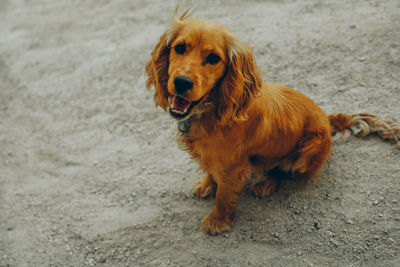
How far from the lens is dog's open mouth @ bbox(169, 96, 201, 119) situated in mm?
2608

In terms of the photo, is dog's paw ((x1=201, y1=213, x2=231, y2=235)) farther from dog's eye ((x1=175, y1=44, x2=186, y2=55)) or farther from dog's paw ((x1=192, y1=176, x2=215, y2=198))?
dog's eye ((x1=175, y1=44, x2=186, y2=55))

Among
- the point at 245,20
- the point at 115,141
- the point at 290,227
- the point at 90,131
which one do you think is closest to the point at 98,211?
the point at 115,141

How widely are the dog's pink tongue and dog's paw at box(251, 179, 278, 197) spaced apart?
1454 millimetres

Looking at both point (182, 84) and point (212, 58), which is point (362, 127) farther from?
point (182, 84)

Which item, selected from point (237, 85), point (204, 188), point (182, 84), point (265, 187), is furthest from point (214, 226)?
point (182, 84)

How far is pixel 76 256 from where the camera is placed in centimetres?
342

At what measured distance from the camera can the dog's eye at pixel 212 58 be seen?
2.57 meters

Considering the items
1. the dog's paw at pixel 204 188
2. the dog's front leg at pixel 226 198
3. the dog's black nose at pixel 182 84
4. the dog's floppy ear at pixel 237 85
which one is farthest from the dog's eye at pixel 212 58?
the dog's paw at pixel 204 188

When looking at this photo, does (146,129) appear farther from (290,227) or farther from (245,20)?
(245,20)

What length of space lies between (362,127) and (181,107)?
2.13 meters

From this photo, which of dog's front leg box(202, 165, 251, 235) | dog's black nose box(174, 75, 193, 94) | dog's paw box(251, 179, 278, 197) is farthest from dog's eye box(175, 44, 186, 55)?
dog's paw box(251, 179, 278, 197)

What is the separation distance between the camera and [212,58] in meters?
2.59

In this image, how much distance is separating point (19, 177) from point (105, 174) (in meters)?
1.15

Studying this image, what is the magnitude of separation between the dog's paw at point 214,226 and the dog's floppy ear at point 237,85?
1168 millimetres
